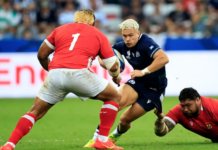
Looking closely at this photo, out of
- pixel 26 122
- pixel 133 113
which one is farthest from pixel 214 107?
pixel 26 122

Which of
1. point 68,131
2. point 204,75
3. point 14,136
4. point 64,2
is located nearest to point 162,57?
point 14,136

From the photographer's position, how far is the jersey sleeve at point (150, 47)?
6215mm

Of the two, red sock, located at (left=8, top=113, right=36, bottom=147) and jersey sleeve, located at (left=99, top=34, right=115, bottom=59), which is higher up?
jersey sleeve, located at (left=99, top=34, right=115, bottom=59)

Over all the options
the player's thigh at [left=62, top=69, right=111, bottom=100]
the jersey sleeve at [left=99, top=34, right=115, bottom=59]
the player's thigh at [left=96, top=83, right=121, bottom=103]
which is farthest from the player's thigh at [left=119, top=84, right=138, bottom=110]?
the jersey sleeve at [left=99, top=34, right=115, bottom=59]

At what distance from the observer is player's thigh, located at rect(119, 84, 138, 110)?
21.3ft

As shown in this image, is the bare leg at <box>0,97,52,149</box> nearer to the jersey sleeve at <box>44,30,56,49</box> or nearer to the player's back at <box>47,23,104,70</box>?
the player's back at <box>47,23,104,70</box>

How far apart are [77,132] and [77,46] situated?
10.4 ft

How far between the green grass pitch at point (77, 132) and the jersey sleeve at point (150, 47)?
1.43 m

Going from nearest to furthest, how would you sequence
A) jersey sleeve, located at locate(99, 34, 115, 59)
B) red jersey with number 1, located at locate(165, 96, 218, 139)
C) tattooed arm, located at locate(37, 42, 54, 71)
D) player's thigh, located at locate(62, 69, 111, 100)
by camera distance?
player's thigh, located at locate(62, 69, 111, 100)
jersey sleeve, located at locate(99, 34, 115, 59)
tattooed arm, located at locate(37, 42, 54, 71)
red jersey with number 1, located at locate(165, 96, 218, 139)

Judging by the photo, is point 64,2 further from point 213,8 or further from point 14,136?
point 14,136

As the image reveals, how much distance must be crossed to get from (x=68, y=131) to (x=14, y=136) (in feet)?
10.0

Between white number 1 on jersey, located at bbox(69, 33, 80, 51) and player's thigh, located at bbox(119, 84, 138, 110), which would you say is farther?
player's thigh, located at bbox(119, 84, 138, 110)

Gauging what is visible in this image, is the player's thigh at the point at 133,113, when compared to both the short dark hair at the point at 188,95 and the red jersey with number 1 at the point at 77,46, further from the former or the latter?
the red jersey with number 1 at the point at 77,46

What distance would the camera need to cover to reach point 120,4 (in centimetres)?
1769
